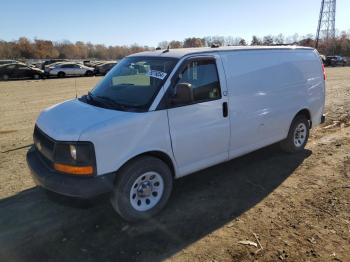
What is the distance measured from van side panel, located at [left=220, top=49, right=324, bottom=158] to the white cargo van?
0.02 metres

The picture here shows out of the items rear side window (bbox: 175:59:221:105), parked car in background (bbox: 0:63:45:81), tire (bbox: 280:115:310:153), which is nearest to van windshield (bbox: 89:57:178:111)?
rear side window (bbox: 175:59:221:105)

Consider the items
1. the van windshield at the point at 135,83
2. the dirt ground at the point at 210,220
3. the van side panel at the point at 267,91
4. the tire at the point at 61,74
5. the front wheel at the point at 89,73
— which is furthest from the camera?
the front wheel at the point at 89,73

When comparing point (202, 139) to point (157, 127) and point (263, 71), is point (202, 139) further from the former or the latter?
point (263, 71)

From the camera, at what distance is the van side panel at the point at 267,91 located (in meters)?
5.15

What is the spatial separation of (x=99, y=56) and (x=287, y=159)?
119 m

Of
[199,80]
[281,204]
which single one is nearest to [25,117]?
[199,80]

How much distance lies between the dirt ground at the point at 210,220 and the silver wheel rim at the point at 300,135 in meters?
0.57

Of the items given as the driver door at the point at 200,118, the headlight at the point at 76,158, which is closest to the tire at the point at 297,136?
the driver door at the point at 200,118

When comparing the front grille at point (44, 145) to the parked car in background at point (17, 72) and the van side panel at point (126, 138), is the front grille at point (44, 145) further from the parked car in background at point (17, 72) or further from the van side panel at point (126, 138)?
the parked car in background at point (17, 72)

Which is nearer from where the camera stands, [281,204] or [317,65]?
[281,204]

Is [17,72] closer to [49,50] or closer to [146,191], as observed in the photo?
[146,191]

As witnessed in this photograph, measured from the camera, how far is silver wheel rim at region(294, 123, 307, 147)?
21.9ft

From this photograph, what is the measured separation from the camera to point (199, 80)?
4707mm

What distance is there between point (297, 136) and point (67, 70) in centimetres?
3212
